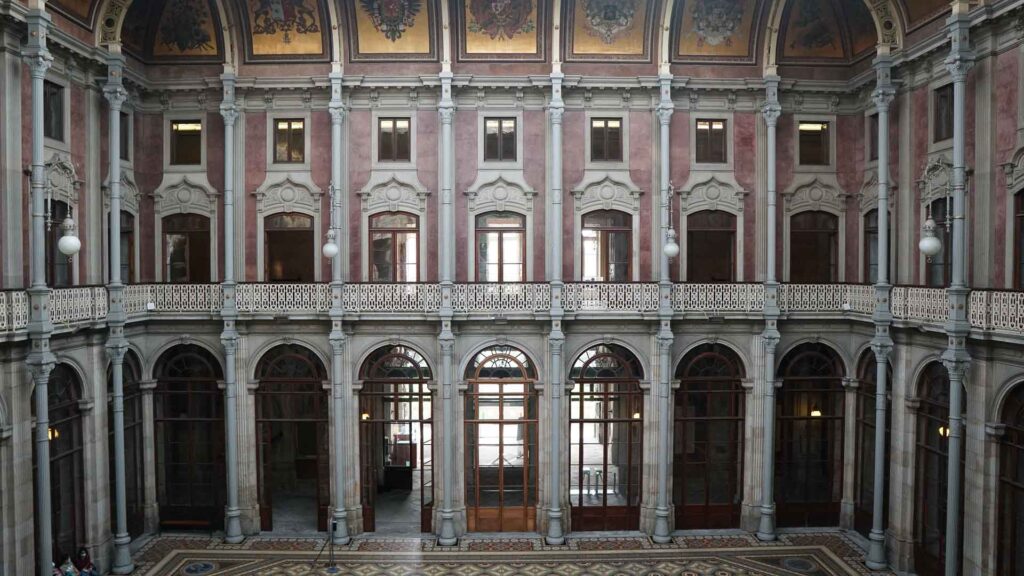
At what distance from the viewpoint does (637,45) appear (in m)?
19.1

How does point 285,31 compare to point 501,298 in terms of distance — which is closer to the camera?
point 501,298

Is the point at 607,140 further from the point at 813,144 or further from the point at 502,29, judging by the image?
the point at 813,144

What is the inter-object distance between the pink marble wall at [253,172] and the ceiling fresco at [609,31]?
8.18 meters

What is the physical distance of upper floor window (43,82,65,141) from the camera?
1525 centimetres

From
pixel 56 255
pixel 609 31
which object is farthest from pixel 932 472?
pixel 56 255

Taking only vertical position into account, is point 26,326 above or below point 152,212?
below

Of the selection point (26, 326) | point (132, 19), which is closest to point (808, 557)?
point (26, 326)

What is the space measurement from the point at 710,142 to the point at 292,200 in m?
11.0

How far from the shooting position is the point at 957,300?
14.2 meters

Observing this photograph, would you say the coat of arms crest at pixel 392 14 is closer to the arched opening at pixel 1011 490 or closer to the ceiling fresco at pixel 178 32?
the ceiling fresco at pixel 178 32

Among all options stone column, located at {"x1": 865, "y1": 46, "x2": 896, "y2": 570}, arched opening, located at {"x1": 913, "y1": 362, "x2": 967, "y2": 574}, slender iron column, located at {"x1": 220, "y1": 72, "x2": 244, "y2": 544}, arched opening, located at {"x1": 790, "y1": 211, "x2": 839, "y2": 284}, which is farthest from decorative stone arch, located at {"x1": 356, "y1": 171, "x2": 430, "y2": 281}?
arched opening, located at {"x1": 913, "y1": 362, "x2": 967, "y2": 574}

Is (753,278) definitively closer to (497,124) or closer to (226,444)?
(497,124)

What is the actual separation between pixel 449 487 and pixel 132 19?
14.1 metres

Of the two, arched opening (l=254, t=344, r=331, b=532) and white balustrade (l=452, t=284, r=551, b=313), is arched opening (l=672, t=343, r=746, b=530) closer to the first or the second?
white balustrade (l=452, t=284, r=551, b=313)
